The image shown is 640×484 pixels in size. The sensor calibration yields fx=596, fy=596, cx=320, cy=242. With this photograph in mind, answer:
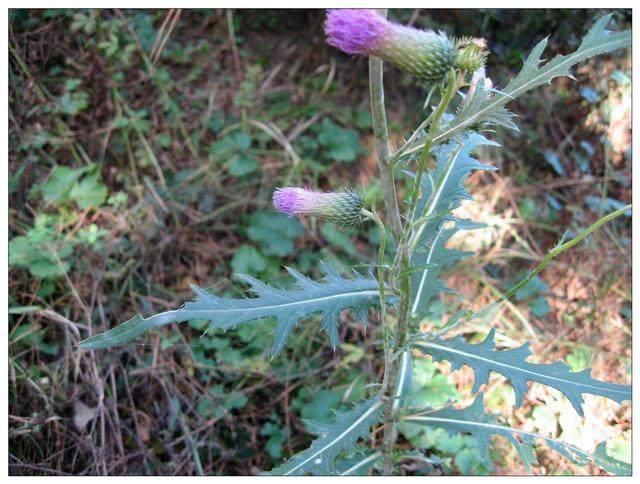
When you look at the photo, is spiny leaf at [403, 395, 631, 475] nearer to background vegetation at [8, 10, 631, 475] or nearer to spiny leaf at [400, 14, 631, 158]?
background vegetation at [8, 10, 631, 475]

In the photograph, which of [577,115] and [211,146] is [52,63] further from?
[577,115]

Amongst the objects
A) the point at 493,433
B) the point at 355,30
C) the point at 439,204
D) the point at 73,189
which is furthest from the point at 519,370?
the point at 73,189

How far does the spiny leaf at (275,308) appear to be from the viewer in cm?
155

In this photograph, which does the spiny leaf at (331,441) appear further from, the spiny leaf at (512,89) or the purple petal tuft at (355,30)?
the purple petal tuft at (355,30)

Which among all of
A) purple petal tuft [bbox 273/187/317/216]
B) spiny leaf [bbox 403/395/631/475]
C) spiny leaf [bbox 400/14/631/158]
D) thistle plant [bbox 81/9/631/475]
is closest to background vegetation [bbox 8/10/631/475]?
spiny leaf [bbox 403/395/631/475]

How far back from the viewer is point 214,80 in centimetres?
360

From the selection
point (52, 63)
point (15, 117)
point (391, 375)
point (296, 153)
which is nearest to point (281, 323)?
point (391, 375)

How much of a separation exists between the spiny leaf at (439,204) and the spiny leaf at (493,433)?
35 cm

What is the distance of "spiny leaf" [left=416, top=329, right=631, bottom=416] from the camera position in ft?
5.43

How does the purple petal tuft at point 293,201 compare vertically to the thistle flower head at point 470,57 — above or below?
below

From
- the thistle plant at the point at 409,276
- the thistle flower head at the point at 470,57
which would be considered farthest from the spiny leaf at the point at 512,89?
the thistle flower head at the point at 470,57

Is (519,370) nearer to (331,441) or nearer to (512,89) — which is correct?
(331,441)

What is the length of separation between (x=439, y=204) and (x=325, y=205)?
0.46m

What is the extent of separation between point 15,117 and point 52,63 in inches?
17.1
